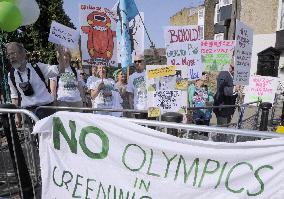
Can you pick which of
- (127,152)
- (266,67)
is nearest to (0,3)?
(127,152)

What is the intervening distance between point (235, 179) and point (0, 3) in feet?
16.4

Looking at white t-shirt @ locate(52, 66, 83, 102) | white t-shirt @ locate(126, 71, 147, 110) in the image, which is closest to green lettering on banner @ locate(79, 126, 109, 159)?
white t-shirt @ locate(52, 66, 83, 102)

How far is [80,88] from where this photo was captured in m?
6.52

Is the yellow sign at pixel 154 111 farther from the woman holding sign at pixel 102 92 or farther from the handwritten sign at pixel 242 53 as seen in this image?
A: the handwritten sign at pixel 242 53

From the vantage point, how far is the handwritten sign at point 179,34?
575 cm

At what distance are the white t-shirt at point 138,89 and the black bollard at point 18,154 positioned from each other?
2.82 metres

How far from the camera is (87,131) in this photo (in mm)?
3426

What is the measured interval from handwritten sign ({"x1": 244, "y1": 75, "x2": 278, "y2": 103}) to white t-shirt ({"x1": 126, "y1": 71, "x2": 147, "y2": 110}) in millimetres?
3237

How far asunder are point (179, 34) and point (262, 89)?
3.54 meters

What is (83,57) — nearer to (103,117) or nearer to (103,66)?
(103,66)

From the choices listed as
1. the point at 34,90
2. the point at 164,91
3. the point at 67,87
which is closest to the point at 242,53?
the point at 164,91

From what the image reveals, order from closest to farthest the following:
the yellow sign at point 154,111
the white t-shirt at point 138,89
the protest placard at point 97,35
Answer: the yellow sign at point 154,111 < the protest placard at point 97,35 < the white t-shirt at point 138,89

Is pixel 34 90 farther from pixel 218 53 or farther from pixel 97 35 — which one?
pixel 218 53

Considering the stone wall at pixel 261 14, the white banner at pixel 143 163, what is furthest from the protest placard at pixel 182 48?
the stone wall at pixel 261 14
